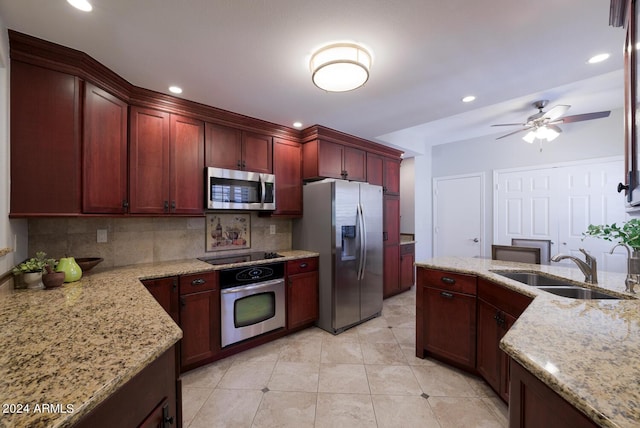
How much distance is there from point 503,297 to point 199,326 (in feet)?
7.68

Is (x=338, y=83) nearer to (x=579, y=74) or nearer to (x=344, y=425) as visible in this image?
(x=579, y=74)

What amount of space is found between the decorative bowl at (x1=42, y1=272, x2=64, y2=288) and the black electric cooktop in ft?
3.37

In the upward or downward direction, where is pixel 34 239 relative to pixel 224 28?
downward

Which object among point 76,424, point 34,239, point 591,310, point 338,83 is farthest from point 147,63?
point 591,310

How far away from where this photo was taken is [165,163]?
7.74 feet

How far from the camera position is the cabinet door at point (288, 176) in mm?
3118

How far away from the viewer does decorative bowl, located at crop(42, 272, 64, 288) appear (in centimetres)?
160

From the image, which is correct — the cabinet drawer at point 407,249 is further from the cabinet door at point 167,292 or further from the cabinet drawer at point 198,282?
the cabinet door at point 167,292

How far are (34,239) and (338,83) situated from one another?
8.50 ft

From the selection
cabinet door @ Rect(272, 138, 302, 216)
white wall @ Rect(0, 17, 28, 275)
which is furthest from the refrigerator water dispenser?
white wall @ Rect(0, 17, 28, 275)

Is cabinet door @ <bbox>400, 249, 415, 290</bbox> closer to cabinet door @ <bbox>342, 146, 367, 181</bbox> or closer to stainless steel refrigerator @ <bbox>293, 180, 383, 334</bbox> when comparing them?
stainless steel refrigerator @ <bbox>293, 180, 383, 334</bbox>

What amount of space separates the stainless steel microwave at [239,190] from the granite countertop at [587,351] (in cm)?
241

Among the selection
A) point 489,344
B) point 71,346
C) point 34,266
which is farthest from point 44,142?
point 489,344

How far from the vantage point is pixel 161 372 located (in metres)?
0.97
